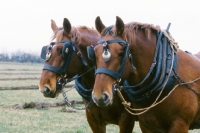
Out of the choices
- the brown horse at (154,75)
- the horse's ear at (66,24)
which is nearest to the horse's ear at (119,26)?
the brown horse at (154,75)

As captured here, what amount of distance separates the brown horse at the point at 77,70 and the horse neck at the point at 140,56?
1.25m

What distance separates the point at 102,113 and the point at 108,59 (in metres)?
1.84

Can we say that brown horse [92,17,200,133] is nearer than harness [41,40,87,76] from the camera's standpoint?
Yes

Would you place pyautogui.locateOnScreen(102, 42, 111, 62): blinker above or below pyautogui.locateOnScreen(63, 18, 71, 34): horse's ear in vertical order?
above

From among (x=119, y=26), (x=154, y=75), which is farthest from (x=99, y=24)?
(x=154, y=75)

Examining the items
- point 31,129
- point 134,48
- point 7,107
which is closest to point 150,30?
point 134,48

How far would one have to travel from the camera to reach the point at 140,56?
4.04m

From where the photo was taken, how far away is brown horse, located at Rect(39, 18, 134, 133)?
16.0 feet

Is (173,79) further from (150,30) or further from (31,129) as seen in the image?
(31,129)

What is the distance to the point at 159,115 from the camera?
4.11m

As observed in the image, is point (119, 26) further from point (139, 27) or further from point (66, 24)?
point (66, 24)

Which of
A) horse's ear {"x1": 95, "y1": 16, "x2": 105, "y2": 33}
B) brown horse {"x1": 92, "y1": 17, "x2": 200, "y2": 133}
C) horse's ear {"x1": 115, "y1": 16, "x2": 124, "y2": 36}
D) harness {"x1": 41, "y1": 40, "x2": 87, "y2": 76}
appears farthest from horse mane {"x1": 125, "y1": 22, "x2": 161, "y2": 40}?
harness {"x1": 41, "y1": 40, "x2": 87, "y2": 76}

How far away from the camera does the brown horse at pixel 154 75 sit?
12.8ft

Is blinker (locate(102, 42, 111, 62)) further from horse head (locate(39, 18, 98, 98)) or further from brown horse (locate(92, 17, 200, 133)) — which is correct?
horse head (locate(39, 18, 98, 98))
